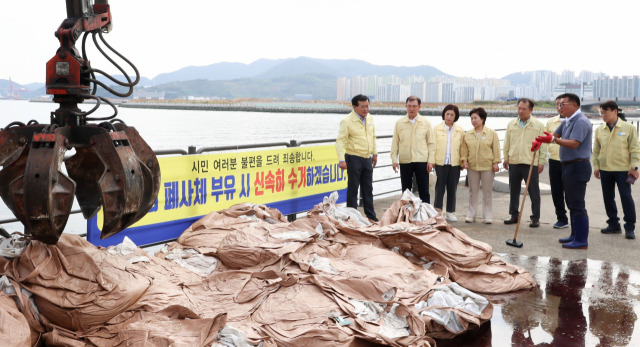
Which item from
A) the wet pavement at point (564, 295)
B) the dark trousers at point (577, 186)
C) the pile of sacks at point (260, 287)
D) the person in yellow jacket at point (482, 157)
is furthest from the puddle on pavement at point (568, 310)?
the person in yellow jacket at point (482, 157)

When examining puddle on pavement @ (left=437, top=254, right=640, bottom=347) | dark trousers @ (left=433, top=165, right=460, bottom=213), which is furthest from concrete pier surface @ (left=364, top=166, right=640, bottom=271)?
puddle on pavement @ (left=437, top=254, right=640, bottom=347)

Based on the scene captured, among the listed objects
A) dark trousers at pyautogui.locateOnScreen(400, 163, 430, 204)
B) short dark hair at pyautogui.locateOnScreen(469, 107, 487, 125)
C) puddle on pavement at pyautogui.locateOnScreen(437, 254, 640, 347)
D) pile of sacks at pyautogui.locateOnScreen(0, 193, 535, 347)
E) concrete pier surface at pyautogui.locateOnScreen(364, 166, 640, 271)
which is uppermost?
short dark hair at pyautogui.locateOnScreen(469, 107, 487, 125)

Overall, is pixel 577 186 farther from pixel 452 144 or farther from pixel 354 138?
pixel 354 138

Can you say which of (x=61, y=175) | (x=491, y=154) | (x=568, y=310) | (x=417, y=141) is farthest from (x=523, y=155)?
(x=61, y=175)

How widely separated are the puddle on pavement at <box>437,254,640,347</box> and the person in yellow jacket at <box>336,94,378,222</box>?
8.23 ft

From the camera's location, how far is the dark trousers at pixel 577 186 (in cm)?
655

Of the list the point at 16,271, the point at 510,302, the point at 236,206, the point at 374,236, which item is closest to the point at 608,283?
the point at 510,302

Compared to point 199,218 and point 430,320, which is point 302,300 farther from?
point 199,218

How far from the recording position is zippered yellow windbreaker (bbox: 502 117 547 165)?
769cm

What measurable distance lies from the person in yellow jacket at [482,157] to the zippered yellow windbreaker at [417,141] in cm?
50

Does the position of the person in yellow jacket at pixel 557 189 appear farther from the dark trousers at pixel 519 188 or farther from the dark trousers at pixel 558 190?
the dark trousers at pixel 519 188

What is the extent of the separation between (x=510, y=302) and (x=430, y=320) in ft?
3.70

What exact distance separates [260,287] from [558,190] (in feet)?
16.3

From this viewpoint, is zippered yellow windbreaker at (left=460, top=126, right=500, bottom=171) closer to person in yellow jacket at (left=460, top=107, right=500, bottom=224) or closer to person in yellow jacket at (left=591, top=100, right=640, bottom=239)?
person in yellow jacket at (left=460, top=107, right=500, bottom=224)
